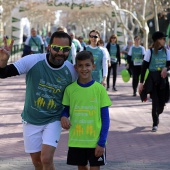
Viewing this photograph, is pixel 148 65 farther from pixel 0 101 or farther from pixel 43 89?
pixel 0 101

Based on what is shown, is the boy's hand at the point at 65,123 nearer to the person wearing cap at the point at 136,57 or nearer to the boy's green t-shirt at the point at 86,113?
the boy's green t-shirt at the point at 86,113

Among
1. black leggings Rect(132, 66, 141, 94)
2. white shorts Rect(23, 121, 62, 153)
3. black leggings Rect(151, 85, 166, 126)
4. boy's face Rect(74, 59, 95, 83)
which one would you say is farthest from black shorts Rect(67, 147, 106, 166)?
black leggings Rect(132, 66, 141, 94)

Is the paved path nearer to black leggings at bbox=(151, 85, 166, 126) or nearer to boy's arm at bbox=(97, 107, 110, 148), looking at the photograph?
black leggings at bbox=(151, 85, 166, 126)

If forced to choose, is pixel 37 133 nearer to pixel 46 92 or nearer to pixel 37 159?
pixel 37 159

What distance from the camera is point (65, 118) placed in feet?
18.2

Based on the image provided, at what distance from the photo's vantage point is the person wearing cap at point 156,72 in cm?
1000

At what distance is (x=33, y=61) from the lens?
5.67 meters

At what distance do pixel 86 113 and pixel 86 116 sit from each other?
28mm

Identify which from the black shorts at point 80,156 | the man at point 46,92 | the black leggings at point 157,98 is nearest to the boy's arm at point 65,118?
the man at point 46,92

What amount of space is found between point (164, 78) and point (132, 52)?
716 centimetres

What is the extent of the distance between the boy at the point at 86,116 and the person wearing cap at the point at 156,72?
449cm

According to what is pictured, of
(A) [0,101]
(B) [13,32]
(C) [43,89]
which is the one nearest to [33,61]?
(C) [43,89]

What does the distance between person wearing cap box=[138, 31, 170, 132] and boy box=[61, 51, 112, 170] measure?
4.49 m

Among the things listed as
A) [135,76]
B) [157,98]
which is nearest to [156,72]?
[157,98]
